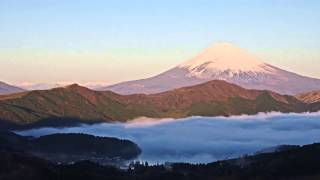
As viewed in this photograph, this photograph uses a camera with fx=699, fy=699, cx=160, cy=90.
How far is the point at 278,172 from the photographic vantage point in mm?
168750

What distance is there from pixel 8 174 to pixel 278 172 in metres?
63.8

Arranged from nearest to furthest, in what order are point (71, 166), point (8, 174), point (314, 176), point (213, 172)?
1. point (8, 174)
2. point (314, 176)
3. point (71, 166)
4. point (213, 172)

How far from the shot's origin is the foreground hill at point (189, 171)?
513ft

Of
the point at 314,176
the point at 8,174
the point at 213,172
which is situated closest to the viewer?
the point at 8,174

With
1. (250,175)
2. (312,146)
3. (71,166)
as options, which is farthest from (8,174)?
(312,146)

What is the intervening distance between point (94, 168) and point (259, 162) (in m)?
44.8

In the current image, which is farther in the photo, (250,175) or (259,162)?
(259,162)

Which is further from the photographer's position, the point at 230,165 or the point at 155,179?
the point at 230,165

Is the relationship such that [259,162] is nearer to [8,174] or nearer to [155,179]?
[155,179]

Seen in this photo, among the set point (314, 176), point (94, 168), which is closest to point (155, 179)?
point (94, 168)

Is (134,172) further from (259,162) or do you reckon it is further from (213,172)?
(259,162)

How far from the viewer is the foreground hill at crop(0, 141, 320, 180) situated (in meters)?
156

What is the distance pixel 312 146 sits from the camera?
19325 centimetres

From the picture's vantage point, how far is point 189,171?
198 m
